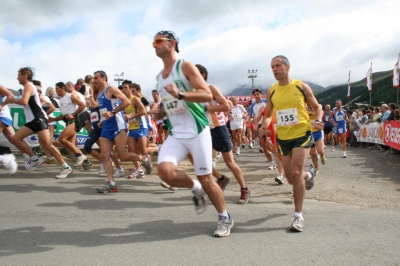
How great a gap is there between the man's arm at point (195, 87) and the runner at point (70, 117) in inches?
195

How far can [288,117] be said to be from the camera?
444cm

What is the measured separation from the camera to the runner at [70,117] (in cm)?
794

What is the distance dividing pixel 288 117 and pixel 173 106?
4.82ft

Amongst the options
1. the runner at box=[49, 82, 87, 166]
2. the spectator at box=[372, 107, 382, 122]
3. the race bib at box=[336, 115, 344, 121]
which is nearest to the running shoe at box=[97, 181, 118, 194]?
the runner at box=[49, 82, 87, 166]

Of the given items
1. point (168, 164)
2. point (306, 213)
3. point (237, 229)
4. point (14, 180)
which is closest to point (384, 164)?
point (306, 213)

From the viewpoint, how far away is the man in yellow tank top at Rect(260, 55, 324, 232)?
4.28 metres

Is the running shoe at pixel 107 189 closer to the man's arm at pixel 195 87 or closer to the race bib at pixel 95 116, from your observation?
the race bib at pixel 95 116

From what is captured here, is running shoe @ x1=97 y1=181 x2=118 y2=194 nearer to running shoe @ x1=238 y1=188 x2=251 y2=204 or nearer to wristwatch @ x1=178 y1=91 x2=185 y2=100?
running shoe @ x1=238 y1=188 x2=251 y2=204

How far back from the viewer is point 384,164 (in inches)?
409

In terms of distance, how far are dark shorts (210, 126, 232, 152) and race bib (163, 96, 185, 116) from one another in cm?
204

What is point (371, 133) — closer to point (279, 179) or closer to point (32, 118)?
point (279, 179)

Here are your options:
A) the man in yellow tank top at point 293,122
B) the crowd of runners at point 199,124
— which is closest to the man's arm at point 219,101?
the crowd of runners at point 199,124

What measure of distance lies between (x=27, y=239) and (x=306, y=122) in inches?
132

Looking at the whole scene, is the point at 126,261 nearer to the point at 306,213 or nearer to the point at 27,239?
the point at 27,239
